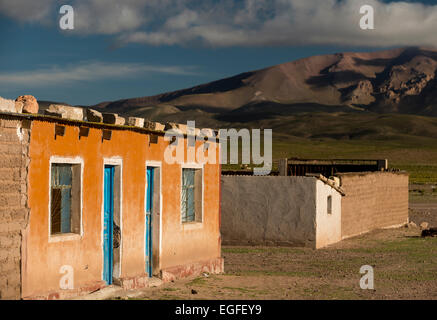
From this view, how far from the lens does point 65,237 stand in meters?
12.2

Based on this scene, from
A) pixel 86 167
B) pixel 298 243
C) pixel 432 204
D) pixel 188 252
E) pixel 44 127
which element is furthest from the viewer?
pixel 432 204

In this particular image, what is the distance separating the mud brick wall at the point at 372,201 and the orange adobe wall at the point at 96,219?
39.6 ft

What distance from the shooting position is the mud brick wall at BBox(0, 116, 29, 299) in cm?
1088

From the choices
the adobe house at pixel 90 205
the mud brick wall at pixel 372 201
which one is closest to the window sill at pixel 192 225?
the adobe house at pixel 90 205

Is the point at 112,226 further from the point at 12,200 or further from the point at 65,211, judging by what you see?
the point at 12,200

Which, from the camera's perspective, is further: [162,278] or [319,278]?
[319,278]

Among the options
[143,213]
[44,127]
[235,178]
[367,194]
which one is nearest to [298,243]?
[235,178]

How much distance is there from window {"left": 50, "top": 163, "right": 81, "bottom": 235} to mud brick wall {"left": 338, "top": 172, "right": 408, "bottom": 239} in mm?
16592

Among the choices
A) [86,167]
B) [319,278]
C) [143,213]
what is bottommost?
[319,278]

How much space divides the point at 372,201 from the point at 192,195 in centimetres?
1527

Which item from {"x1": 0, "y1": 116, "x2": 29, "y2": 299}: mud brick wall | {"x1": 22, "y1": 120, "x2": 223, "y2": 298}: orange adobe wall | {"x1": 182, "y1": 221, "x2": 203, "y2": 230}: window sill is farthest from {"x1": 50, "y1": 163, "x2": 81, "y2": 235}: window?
{"x1": 182, "y1": 221, "x2": 203, "y2": 230}: window sill
